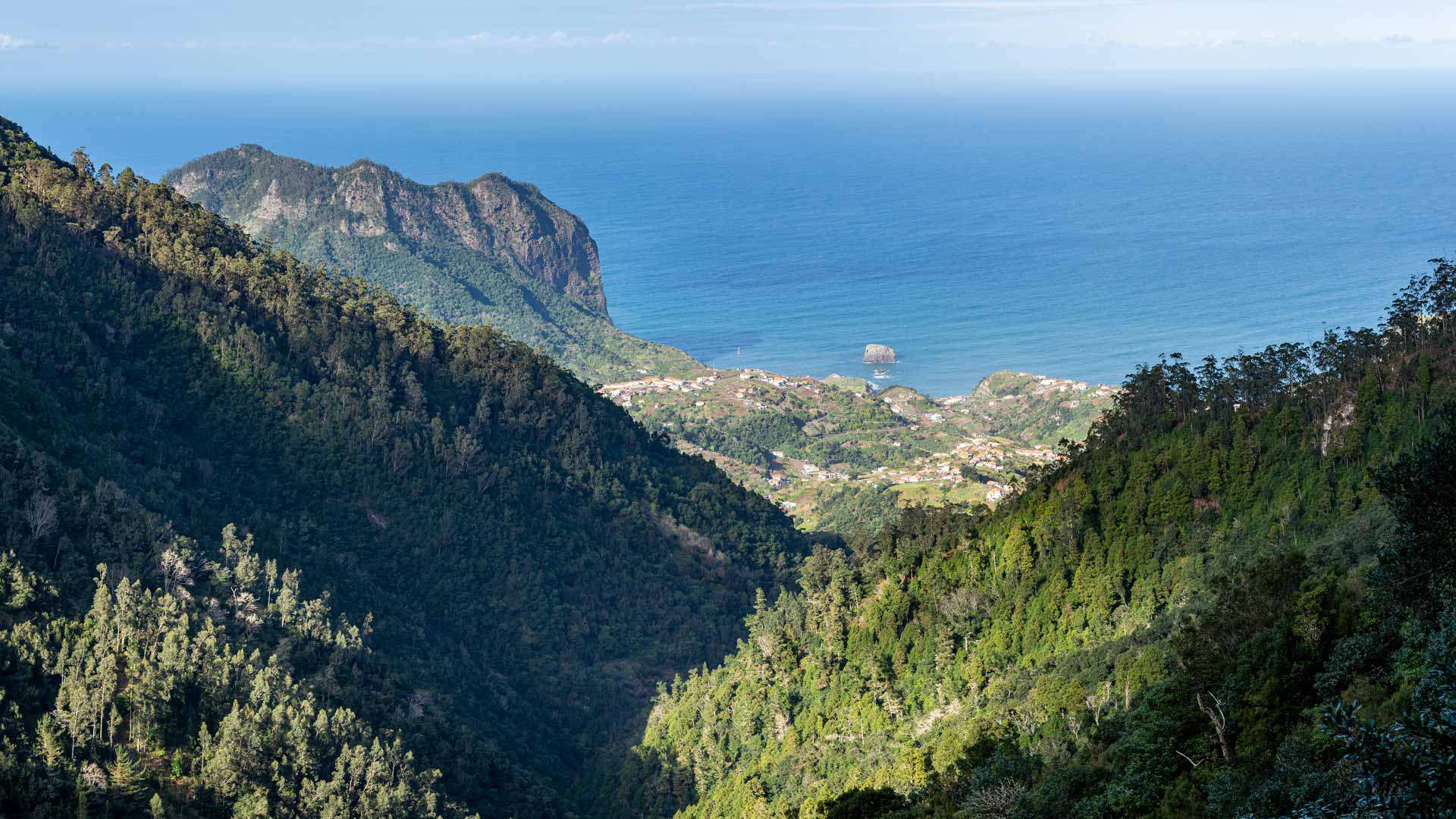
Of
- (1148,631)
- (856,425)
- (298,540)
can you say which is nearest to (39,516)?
(298,540)

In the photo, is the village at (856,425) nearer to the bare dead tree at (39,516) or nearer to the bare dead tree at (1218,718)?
the bare dead tree at (39,516)

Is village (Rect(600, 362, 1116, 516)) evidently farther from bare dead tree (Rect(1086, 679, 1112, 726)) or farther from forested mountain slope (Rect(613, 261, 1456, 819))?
bare dead tree (Rect(1086, 679, 1112, 726))

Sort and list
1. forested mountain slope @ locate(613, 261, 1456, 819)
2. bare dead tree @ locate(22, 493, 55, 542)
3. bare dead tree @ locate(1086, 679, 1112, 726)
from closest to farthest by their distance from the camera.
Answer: forested mountain slope @ locate(613, 261, 1456, 819) → bare dead tree @ locate(1086, 679, 1112, 726) → bare dead tree @ locate(22, 493, 55, 542)

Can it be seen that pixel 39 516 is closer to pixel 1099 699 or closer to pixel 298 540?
pixel 298 540

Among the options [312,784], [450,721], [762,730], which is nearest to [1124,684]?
[762,730]

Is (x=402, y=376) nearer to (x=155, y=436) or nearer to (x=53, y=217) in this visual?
(x=155, y=436)

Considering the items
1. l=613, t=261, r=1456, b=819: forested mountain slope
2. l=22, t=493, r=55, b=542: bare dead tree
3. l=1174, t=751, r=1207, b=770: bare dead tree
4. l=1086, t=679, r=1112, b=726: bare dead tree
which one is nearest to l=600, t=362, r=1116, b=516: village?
l=613, t=261, r=1456, b=819: forested mountain slope

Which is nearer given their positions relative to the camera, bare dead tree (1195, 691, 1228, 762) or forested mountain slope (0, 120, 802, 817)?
bare dead tree (1195, 691, 1228, 762)
